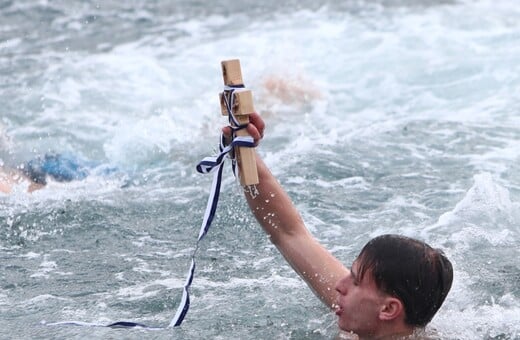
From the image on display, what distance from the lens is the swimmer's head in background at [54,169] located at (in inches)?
250

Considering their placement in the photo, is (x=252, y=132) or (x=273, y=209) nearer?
(x=252, y=132)

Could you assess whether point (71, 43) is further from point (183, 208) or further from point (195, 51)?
point (183, 208)

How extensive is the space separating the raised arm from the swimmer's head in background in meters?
2.83

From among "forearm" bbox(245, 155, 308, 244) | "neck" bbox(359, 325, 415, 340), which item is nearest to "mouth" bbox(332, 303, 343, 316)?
"neck" bbox(359, 325, 415, 340)

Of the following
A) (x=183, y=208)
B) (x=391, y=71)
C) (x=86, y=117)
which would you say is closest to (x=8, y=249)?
(x=183, y=208)

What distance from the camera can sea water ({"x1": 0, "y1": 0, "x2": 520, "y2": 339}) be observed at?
4379mm

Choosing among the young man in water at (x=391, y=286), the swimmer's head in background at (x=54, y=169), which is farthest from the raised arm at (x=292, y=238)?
the swimmer's head in background at (x=54, y=169)

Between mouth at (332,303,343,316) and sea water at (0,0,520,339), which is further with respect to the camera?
sea water at (0,0,520,339)

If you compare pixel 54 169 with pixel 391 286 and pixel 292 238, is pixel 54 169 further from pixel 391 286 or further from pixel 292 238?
pixel 391 286

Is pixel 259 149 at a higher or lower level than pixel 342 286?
lower

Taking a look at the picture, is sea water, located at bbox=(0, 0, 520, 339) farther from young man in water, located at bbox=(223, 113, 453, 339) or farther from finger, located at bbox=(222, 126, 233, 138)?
finger, located at bbox=(222, 126, 233, 138)

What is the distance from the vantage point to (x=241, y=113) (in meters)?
3.38

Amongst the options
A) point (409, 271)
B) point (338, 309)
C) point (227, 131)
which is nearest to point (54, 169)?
point (227, 131)

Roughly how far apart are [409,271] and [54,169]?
357 centimetres
